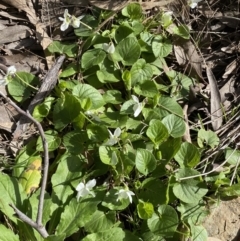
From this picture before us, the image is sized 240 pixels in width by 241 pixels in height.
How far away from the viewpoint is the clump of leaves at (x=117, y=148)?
7.00 ft

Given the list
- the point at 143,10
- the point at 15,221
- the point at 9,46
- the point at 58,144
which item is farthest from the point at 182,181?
the point at 9,46

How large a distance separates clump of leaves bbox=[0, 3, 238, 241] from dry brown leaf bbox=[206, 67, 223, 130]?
119 mm

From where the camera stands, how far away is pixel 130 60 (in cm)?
237

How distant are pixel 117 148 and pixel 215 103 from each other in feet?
1.98

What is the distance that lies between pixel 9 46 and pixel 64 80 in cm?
38

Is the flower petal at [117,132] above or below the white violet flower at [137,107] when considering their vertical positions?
below

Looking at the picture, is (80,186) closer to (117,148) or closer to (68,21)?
(117,148)

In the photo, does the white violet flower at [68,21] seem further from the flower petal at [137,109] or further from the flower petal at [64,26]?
the flower petal at [137,109]

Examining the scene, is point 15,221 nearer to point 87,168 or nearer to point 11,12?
point 87,168

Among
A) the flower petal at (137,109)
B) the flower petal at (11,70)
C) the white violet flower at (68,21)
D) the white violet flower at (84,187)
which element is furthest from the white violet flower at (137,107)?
the flower petal at (11,70)

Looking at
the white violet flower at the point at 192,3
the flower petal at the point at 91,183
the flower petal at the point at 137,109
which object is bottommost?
the flower petal at the point at 91,183

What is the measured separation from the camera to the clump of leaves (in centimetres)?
213

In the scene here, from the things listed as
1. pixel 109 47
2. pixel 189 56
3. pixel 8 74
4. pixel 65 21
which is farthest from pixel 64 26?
pixel 189 56

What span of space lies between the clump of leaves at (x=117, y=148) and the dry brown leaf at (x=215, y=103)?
0.12 m
